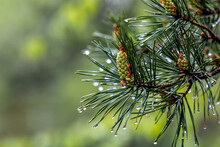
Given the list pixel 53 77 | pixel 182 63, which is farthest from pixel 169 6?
pixel 53 77

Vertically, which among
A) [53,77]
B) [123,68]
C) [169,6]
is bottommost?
[123,68]

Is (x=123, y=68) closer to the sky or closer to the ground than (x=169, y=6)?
closer to the ground

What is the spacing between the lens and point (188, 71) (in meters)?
0.63

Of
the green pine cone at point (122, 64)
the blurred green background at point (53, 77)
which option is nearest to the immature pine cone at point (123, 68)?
the green pine cone at point (122, 64)

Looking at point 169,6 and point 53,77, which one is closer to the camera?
point 169,6

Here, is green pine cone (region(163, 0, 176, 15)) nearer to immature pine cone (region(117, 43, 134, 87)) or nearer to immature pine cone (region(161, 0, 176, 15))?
immature pine cone (region(161, 0, 176, 15))

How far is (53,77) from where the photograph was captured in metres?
3.94

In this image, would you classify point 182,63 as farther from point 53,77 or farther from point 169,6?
point 53,77

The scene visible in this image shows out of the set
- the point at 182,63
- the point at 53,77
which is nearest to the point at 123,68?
the point at 182,63

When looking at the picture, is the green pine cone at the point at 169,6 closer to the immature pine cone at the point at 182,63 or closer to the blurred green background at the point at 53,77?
the immature pine cone at the point at 182,63

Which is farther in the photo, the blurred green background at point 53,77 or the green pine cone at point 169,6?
the blurred green background at point 53,77

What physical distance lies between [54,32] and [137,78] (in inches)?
87.1

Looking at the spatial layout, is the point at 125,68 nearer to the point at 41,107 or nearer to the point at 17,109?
the point at 41,107

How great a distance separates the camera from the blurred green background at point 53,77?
1.90 m
